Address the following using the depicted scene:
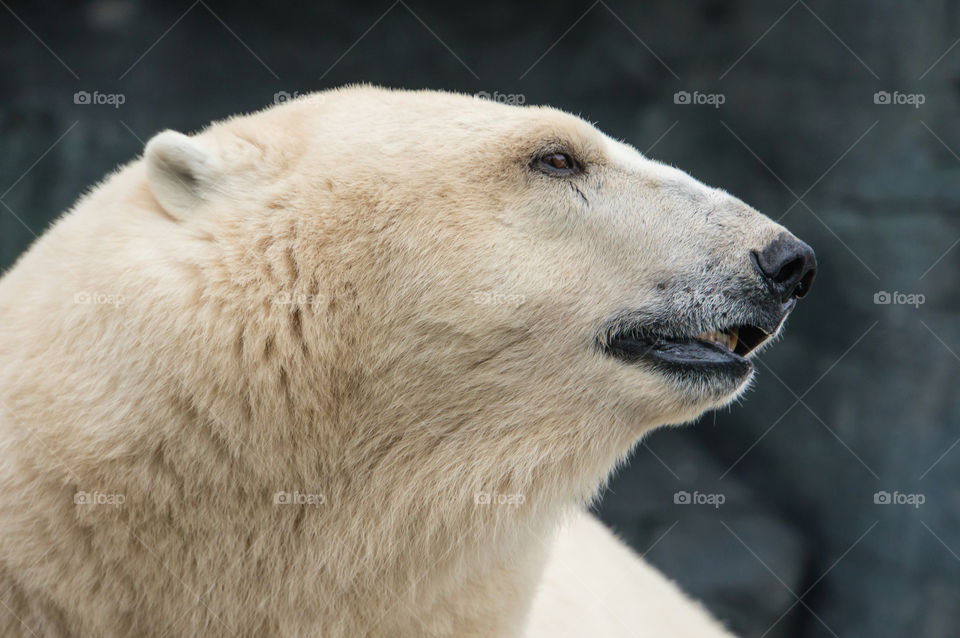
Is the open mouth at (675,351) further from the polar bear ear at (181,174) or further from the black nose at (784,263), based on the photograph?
the polar bear ear at (181,174)

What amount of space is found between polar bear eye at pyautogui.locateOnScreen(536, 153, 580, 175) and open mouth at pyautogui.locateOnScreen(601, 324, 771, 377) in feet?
1.44

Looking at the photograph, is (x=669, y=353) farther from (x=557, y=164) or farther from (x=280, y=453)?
(x=280, y=453)

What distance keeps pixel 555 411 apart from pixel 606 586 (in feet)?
4.02

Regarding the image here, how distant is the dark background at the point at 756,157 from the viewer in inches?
203

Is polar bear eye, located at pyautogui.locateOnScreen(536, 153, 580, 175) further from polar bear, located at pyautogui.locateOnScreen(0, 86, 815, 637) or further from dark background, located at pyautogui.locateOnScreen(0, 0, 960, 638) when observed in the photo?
dark background, located at pyautogui.locateOnScreen(0, 0, 960, 638)

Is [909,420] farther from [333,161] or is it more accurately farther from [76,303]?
[76,303]

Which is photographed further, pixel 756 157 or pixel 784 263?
pixel 756 157

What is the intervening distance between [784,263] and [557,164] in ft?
2.00

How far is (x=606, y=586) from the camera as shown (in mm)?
3080

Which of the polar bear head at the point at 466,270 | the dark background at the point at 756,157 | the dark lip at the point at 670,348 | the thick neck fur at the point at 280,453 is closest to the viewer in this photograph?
the thick neck fur at the point at 280,453

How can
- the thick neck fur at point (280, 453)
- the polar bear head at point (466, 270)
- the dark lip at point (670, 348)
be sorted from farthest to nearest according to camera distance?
the dark lip at point (670, 348) < the polar bear head at point (466, 270) < the thick neck fur at point (280, 453)

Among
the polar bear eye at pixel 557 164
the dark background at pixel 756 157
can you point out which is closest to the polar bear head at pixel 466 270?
the polar bear eye at pixel 557 164

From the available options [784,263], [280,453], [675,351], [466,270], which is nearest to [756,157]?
[784,263]

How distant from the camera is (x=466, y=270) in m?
2.04
